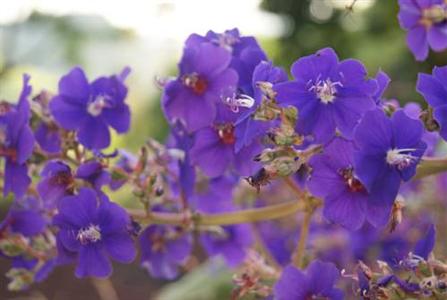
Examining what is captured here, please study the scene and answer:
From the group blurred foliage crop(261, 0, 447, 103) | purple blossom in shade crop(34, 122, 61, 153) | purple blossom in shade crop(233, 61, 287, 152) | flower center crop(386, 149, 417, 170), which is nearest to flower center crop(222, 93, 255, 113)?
purple blossom in shade crop(233, 61, 287, 152)

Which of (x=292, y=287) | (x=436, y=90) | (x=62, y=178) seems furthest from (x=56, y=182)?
(x=436, y=90)

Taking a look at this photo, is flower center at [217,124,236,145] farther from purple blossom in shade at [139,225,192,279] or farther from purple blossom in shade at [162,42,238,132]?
purple blossom in shade at [139,225,192,279]

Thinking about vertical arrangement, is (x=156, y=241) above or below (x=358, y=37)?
above

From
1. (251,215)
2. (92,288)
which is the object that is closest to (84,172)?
(251,215)

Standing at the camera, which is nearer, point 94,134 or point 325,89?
point 325,89

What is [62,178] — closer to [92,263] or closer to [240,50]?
[92,263]

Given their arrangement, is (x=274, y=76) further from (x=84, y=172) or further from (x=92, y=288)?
(x=92, y=288)
